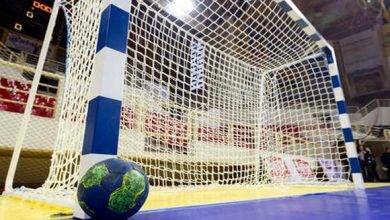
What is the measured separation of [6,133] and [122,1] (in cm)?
284

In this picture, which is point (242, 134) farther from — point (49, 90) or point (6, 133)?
point (49, 90)

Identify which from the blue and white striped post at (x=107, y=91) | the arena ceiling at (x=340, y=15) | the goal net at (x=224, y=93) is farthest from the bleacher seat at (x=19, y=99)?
the arena ceiling at (x=340, y=15)

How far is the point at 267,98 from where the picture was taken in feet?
13.6

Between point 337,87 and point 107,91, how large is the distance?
267 centimetres

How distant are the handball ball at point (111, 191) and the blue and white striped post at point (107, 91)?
0.11 meters

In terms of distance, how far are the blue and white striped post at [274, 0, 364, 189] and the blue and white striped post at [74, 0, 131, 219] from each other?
1860 millimetres

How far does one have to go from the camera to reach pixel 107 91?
39.4 inches

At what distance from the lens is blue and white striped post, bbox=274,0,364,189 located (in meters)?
2.56

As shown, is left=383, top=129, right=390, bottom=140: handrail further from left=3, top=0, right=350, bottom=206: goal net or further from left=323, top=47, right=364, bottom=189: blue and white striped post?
left=323, top=47, right=364, bottom=189: blue and white striped post

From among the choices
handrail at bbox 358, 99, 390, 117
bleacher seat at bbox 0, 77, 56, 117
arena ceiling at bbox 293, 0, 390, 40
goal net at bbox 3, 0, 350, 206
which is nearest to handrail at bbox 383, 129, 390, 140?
handrail at bbox 358, 99, 390, 117

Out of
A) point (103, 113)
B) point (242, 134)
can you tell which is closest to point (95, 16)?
point (103, 113)

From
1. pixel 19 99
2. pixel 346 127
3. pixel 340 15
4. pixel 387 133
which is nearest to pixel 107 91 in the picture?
pixel 346 127

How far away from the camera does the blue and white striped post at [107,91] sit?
37.8 inches

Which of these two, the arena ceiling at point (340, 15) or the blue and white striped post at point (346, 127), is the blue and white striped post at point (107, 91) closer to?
the blue and white striped post at point (346, 127)
